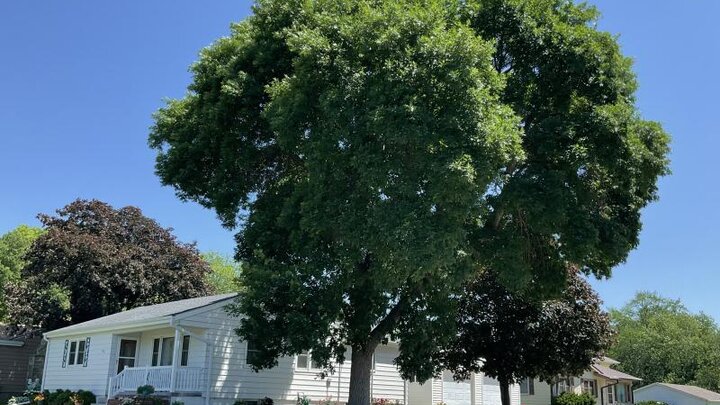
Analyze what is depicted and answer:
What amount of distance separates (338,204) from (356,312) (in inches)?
181

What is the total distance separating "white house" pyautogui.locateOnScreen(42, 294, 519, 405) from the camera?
21891 millimetres

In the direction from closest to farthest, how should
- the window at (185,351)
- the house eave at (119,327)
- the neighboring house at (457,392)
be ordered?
1. the house eave at (119,327)
2. the window at (185,351)
3. the neighboring house at (457,392)

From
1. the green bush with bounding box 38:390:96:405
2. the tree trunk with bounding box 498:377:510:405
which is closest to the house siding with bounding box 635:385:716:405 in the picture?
the tree trunk with bounding box 498:377:510:405

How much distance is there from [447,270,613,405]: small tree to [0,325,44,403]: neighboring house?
90.2ft

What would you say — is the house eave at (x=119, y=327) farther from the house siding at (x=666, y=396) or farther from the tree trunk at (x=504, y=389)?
the house siding at (x=666, y=396)

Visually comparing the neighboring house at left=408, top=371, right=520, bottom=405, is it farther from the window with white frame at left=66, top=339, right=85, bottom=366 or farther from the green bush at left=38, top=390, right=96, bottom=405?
the window with white frame at left=66, top=339, right=85, bottom=366

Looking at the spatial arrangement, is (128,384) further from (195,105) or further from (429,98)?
(429,98)

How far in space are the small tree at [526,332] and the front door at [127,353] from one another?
13.5m

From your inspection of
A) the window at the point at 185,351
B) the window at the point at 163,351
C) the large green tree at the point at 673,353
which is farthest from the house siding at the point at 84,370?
the large green tree at the point at 673,353

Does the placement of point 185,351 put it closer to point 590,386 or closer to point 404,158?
point 404,158

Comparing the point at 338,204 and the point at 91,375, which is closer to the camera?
the point at 338,204

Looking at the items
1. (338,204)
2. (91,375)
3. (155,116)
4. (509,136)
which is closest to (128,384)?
(91,375)

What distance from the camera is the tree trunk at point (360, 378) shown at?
19.2m

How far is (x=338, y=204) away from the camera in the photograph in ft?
50.3
